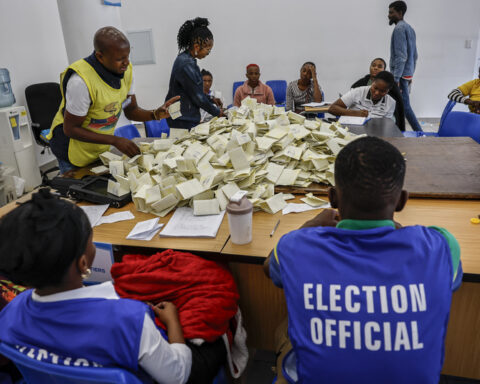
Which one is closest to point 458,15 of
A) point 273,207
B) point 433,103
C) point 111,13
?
point 433,103

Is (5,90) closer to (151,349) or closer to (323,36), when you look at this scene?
(151,349)

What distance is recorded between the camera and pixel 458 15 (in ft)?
19.6

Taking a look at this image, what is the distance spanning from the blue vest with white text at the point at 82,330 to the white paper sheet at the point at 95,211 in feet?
2.56

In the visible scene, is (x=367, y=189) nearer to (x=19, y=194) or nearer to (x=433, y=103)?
(x=19, y=194)

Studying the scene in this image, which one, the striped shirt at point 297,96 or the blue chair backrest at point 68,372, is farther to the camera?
the striped shirt at point 297,96

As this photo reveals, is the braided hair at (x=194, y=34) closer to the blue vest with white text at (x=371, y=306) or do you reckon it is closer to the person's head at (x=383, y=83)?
the person's head at (x=383, y=83)

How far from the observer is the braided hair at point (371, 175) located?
901 mm

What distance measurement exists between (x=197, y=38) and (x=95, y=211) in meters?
1.74

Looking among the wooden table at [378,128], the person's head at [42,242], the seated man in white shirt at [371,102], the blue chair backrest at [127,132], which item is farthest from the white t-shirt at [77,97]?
the seated man in white shirt at [371,102]

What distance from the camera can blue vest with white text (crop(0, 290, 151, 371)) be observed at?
82cm

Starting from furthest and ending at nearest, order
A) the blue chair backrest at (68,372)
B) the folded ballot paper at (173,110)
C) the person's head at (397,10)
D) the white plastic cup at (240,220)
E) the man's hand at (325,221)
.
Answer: the person's head at (397,10)
the folded ballot paper at (173,110)
the white plastic cup at (240,220)
the man's hand at (325,221)
the blue chair backrest at (68,372)

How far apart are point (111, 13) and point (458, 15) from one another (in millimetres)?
5409

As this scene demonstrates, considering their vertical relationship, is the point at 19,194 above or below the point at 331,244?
below

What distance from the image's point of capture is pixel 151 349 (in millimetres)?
882
